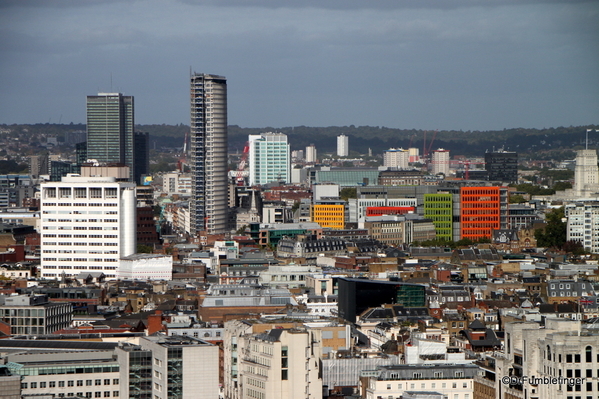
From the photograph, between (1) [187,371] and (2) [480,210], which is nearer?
(1) [187,371]

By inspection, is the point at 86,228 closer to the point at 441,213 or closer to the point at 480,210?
the point at 441,213

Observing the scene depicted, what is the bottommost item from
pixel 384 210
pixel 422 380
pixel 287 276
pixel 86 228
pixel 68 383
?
pixel 422 380

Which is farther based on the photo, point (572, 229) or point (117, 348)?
point (572, 229)

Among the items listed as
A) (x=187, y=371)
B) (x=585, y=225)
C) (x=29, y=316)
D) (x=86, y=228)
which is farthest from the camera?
(x=585, y=225)

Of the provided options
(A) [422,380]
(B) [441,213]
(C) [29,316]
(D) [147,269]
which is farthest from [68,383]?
(B) [441,213]

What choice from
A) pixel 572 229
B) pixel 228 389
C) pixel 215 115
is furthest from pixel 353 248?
pixel 228 389

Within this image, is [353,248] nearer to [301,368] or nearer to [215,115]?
[215,115]

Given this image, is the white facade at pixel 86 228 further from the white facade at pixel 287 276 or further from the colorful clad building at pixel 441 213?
the colorful clad building at pixel 441 213

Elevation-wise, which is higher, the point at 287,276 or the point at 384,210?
the point at 384,210
